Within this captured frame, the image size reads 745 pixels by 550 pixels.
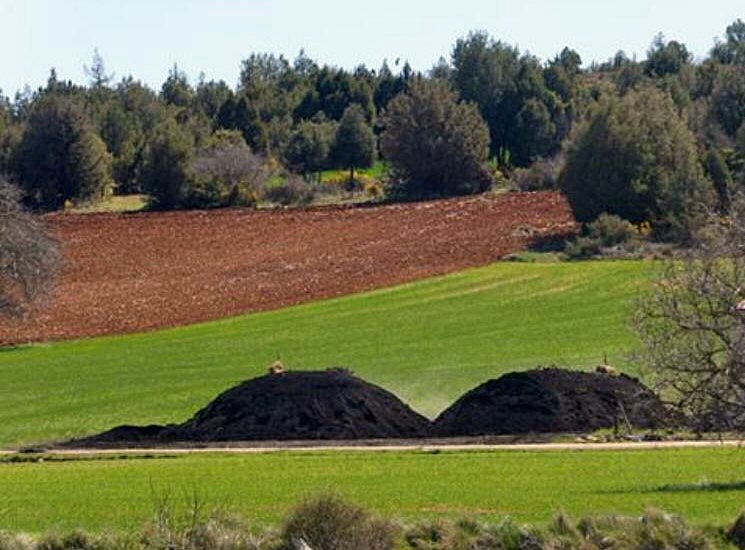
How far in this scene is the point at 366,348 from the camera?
7019 centimetres

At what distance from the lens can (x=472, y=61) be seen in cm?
16562

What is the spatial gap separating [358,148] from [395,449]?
99380mm

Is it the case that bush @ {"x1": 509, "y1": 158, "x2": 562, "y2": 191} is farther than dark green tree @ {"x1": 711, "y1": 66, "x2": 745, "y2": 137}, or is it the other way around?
dark green tree @ {"x1": 711, "y1": 66, "x2": 745, "y2": 137}

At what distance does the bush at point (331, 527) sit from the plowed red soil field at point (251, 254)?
51.5 meters

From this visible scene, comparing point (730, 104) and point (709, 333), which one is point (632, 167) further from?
point (709, 333)

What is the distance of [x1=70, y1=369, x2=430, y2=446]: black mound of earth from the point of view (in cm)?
4991

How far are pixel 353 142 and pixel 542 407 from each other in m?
94.8

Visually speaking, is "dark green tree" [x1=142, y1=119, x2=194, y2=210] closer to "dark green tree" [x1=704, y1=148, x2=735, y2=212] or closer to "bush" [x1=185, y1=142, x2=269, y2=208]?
"bush" [x1=185, y1=142, x2=269, y2=208]

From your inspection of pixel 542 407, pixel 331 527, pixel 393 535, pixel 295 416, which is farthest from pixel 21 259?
pixel 331 527

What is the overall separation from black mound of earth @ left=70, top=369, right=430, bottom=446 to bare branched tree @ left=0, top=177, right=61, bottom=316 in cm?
2195

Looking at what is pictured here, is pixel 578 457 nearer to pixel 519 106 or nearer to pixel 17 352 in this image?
pixel 17 352

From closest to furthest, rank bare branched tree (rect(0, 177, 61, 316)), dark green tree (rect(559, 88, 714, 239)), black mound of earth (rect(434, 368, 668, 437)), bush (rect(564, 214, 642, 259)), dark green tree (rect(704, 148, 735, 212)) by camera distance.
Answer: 1. black mound of earth (rect(434, 368, 668, 437))
2. bare branched tree (rect(0, 177, 61, 316))
3. bush (rect(564, 214, 642, 259))
4. dark green tree (rect(559, 88, 714, 239))
5. dark green tree (rect(704, 148, 735, 212))

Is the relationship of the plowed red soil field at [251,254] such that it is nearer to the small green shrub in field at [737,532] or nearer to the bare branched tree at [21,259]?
the bare branched tree at [21,259]

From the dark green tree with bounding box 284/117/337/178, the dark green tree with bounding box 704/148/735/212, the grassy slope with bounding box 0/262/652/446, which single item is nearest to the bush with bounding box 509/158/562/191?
the dark green tree with bounding box 704/148/735/212
